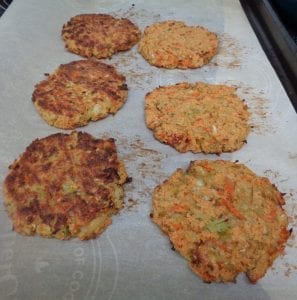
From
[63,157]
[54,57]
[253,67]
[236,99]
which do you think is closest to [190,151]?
[236,99]

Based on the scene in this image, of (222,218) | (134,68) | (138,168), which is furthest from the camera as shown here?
(134,68)

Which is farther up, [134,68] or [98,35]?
[98,35]

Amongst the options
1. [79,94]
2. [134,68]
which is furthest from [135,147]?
[134,68]

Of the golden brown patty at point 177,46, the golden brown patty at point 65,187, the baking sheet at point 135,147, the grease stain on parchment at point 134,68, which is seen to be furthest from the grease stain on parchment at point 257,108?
the golden brown patty at point 65,187

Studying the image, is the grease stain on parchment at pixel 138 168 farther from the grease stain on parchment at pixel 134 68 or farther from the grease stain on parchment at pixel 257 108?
the grease stain on parchment at pixel 257 108

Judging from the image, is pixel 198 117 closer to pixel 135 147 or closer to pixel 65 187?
pixel 135 147
